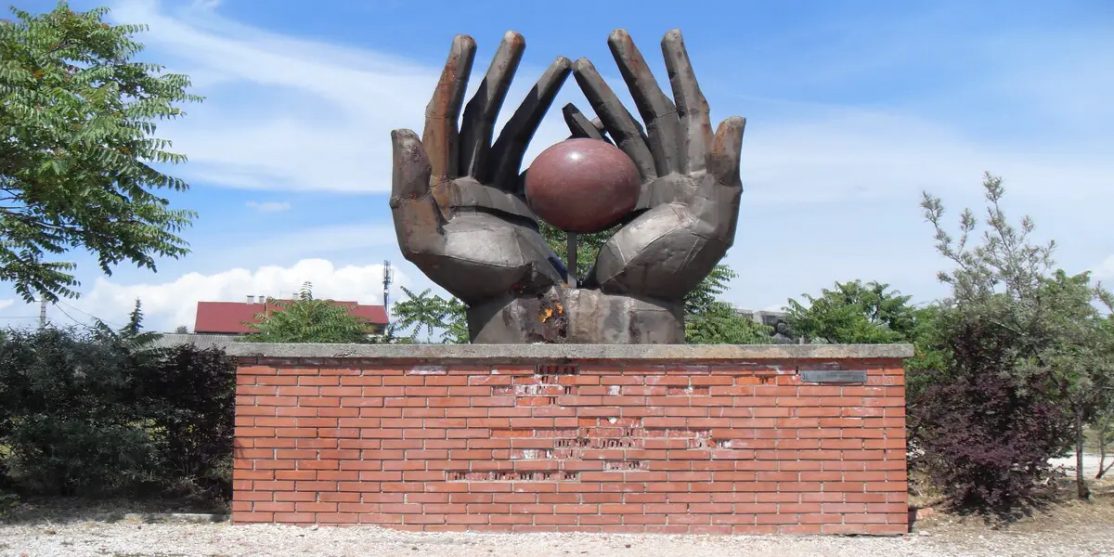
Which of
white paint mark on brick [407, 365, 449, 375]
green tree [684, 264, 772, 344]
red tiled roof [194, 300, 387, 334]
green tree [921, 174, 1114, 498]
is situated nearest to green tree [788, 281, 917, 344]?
green tree [684, 264, 772, 344]

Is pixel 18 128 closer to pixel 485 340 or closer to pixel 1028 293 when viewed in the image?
pixel 485 340

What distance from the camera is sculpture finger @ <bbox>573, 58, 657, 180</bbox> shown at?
352 inches

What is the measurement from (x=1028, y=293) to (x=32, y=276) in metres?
9.70

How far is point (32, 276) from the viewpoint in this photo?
10484 mm

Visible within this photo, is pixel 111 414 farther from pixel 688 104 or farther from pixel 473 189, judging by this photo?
pixel 688 104

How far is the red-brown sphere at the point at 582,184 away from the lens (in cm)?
819

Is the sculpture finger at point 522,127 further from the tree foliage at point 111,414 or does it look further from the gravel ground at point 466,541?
the gravel ground at point 466,541

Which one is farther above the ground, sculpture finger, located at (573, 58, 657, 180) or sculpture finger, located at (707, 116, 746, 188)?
sculpture finger, located at (573, 58, 657, 180)

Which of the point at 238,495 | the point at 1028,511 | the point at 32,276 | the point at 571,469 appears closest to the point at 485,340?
the point at 571,469

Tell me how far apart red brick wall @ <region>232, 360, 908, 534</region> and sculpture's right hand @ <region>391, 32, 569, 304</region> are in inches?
46.1

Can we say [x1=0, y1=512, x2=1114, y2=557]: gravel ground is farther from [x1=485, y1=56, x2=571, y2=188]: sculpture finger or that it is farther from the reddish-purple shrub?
[x1=485, y1=56, x2=571, y2=188]: sculpture finger

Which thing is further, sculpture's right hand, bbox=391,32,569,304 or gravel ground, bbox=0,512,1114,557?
sculpture's right hand, bbox=391,32,569,304

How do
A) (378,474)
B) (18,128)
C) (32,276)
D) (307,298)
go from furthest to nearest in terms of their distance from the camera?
(307,298) < (32,276) < (18,128) < (378,474)

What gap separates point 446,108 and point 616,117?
1.57 m
